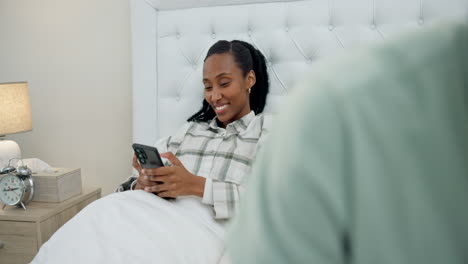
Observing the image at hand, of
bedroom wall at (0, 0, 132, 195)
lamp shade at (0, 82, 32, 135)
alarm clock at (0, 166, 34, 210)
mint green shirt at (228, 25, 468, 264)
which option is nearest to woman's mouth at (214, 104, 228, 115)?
bedroom wall at (0, 0, 132, 195)

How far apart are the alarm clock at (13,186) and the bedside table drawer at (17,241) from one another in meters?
0.09

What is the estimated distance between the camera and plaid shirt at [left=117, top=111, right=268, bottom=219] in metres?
1.21

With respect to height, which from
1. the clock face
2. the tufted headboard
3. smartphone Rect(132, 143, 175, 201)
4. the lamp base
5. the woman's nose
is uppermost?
the tufted headboard

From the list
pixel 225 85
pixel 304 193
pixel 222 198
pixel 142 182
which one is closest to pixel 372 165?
pixel 304 193

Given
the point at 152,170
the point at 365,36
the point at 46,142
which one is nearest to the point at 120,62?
the point at 46,142

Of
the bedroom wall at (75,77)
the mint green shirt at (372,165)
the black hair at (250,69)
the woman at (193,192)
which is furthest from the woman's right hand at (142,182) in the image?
the mint green shirt at (372,165)

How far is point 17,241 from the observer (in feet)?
5.09

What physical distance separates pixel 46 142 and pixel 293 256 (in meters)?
2.17

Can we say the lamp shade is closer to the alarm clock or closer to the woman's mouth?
the alarm clock

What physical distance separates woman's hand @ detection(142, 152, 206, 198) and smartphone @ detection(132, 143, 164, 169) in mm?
28

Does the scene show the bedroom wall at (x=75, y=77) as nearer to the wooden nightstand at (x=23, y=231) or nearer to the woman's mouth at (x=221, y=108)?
the wooden nightstand at (x=23, y=231)

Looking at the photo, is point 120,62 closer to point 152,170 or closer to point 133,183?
point 133,183

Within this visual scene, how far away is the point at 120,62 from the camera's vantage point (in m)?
2.00

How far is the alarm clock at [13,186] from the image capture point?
5.19 ft
